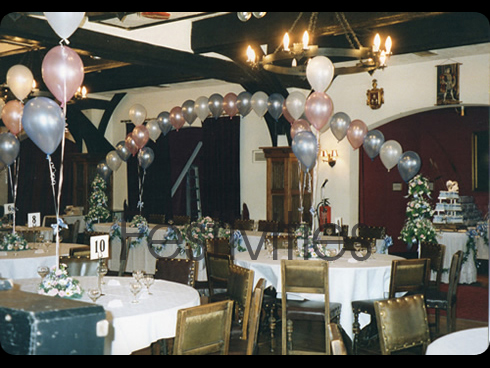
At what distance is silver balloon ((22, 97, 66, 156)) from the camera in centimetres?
381

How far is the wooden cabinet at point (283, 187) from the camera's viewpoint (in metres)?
10.7

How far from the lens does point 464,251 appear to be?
863 cm

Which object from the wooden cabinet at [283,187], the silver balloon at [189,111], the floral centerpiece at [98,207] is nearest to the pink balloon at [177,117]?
the silver balloon at [189,111]

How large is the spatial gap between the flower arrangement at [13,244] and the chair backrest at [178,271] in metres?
2.24

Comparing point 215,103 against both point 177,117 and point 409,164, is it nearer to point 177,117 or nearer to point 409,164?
point 177,117

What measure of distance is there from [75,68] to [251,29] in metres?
3.65

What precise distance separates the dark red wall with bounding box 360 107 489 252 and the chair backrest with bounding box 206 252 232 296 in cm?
735

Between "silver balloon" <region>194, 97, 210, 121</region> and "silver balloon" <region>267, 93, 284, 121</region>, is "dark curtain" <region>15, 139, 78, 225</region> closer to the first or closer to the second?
"silver balloon" <region>194, 97, 210, 121</region>

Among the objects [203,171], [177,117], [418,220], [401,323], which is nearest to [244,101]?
[177,117]

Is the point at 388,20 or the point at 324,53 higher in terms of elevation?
the point at 388,20

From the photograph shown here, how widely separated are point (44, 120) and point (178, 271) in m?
1.83
